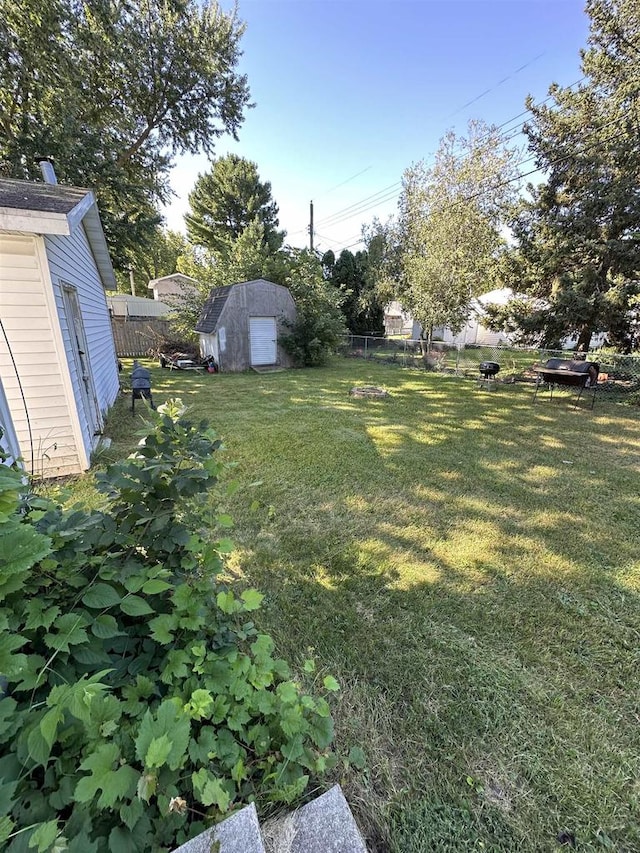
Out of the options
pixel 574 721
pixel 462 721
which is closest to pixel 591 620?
pixel 574 721

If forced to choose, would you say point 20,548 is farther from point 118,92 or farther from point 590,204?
point 118,92

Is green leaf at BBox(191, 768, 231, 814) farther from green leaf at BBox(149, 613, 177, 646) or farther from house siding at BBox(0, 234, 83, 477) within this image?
house siding at BBox(0, 234, 83, 477)

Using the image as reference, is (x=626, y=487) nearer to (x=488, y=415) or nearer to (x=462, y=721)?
(x=488, y=415)

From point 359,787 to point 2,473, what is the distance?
5.52 feet

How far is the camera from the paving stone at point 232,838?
0.86 m

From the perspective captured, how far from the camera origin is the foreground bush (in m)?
0.78

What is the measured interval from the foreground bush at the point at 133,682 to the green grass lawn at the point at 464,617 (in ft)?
1.36

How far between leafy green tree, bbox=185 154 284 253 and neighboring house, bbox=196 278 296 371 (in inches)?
333

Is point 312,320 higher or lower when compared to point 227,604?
higher

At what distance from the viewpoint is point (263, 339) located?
11859mm

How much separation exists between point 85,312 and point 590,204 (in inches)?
437

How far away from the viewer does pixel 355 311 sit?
1836 cm

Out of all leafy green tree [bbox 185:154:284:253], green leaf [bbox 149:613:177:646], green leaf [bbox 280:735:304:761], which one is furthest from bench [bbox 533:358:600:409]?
leafy green tree [bbox 185:154:284:253]

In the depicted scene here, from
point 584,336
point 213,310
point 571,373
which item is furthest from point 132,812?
point 213,310
